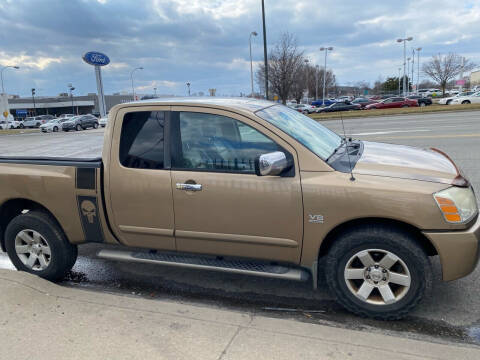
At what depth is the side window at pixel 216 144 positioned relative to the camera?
328cm

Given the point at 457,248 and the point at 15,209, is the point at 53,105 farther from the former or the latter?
the point at 457,248

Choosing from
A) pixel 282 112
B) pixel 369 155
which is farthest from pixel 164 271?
pixel 369 155

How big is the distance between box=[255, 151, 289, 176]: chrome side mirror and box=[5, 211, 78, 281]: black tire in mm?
2148

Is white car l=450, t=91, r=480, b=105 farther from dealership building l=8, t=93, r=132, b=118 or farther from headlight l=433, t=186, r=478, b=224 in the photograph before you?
dealership building l=8, t=93, r=132, b=118

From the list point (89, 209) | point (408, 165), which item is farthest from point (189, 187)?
point (408, 165)

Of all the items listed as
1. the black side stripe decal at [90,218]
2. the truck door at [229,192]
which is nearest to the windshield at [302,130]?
the truck door at [229,192]

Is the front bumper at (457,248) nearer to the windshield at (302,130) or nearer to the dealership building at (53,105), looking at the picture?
the windshield at (302,130)

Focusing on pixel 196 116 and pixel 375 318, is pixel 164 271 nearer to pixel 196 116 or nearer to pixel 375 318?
pixel 196 116

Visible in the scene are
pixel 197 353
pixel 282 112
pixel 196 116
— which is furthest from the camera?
pixel 282 112

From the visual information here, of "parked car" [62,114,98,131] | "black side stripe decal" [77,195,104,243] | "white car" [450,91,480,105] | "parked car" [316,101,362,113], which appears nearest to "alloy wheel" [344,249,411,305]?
"parked car" [316,101,362,113]

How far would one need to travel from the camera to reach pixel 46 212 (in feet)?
13.0

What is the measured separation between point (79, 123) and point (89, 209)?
39004 mm

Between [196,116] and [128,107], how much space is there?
0.67 metres

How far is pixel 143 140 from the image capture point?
140 inches
